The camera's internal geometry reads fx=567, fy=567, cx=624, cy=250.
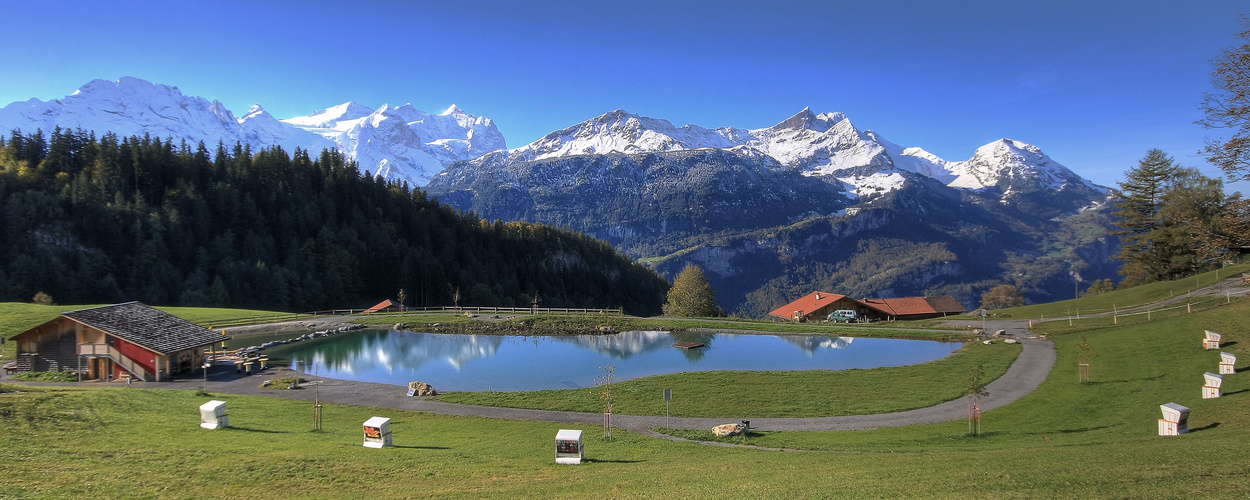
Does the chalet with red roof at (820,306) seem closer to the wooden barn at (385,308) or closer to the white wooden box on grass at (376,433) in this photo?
the wooden barn at (385,308)

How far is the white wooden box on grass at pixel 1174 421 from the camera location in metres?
17.1

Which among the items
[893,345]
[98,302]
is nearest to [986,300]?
[893,345]

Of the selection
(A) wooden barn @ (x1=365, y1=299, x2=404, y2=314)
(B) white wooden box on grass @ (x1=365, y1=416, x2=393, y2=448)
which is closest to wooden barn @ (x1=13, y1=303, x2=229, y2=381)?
(B) white wooden box on grass @ (x1=365, y1=416, x2=393, y2=448)

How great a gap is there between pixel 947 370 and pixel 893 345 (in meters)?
15.0

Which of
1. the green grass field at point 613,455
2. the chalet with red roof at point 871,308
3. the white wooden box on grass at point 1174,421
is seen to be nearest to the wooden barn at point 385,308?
the chalet with red roof at point 871,308

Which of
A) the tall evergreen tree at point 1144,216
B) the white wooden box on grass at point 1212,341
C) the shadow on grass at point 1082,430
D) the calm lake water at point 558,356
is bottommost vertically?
the calm lake water at point 558,356

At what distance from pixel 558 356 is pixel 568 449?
2921cm

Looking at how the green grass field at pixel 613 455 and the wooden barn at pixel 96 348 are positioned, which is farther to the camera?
the wooden barn at pixel 96 348

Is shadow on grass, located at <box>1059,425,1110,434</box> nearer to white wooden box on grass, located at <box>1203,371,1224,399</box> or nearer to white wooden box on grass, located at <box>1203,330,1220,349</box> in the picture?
white wooden box on grass, located at <box>1203,371,1224,399</box>

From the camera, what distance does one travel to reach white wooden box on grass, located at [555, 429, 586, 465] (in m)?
16.9

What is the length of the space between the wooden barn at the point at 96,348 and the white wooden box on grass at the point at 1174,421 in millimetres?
45122

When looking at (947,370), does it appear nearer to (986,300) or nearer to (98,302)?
(98,302)

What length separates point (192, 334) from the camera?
36000mm

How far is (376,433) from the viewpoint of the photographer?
719 inches
